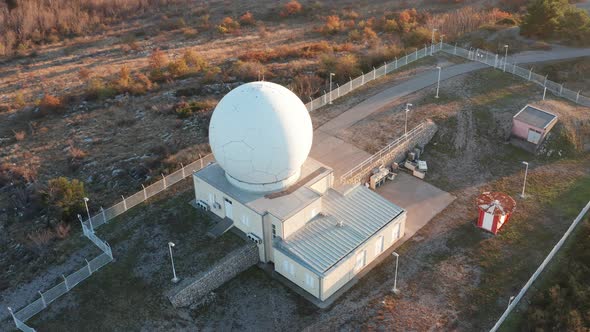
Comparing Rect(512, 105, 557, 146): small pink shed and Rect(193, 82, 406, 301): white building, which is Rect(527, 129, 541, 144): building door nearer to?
Rect(512, 105, 557, 146): small pink shed

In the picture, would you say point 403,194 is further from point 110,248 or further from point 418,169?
point 110,248

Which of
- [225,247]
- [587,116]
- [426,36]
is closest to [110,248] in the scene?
[225,247]

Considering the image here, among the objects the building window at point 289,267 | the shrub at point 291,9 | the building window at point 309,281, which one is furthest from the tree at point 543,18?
the building window at point 309,281

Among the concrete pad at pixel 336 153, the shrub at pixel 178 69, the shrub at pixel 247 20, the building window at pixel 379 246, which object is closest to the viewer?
the building window at pixel 379 246

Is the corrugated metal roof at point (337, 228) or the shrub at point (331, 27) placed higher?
the shrub at point (331, 27)

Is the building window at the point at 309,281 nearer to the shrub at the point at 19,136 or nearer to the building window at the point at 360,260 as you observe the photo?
the building window at the point at 360,260

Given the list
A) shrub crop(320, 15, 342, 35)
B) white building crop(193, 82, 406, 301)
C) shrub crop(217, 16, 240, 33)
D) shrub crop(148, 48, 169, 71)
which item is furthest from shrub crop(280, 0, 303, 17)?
white building crop(193, 82, 406, 301)

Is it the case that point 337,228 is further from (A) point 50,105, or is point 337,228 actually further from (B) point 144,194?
(A) point 50,105

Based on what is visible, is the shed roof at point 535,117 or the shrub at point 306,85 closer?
the shed roof at point 535,117
